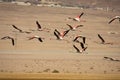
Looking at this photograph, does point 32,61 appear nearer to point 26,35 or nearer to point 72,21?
point 26,35

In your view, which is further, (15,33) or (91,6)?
(91,6)

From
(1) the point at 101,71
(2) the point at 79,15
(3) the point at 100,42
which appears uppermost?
(2) the point at 79,15

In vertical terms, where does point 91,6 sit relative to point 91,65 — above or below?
above

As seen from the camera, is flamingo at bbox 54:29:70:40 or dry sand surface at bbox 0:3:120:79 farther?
flamingo at bbox 54:29:70:40

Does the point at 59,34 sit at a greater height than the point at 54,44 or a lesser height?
greater

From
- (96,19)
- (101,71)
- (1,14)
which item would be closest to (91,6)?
(96,19)

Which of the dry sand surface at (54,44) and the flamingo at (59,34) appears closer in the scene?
the dry sand surface at (54,44)

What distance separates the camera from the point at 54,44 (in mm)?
4938

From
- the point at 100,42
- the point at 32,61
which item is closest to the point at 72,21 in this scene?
the point at 100,42

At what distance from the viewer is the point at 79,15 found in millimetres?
5086

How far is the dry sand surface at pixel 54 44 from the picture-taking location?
478 centimetres

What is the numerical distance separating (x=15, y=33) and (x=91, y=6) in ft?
3.62

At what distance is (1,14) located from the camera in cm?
479

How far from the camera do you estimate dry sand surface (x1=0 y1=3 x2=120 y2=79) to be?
4.78 metres
